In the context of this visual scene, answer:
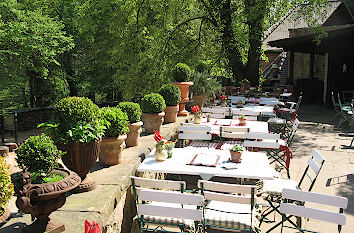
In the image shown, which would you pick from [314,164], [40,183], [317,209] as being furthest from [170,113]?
[40,183]

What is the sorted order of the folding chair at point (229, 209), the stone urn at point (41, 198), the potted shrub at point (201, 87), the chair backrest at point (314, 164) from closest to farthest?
the stone urn at point (41, 198)
the folding chair at point (229, 209)
the chair backrest at point (314, 164)
the potted shrub at point (201, 87)

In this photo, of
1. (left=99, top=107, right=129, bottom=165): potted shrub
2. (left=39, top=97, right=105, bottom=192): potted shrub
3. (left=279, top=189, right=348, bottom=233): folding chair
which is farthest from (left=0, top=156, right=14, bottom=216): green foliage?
(left=279, top=189, right=348, bottom=233): folding chair

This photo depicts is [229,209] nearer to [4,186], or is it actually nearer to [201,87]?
[4,186]

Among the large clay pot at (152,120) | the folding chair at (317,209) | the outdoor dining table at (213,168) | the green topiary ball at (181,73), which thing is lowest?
the folding chair at (317,209)

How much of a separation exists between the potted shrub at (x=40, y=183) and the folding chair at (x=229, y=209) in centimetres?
134

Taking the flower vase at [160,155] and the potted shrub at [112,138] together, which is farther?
the flower vase at [160,155]

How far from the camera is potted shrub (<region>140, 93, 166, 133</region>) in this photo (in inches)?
232

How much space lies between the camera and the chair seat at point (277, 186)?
433 cm

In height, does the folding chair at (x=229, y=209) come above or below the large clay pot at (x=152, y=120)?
below

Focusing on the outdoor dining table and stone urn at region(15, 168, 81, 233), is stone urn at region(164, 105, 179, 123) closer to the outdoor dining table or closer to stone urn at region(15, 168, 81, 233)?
the outdoor dining table

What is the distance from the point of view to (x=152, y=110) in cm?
597

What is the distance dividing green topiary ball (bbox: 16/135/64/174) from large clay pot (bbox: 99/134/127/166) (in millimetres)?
1556

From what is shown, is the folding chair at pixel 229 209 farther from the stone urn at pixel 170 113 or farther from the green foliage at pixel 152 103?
the stone urn at pixel 170 113

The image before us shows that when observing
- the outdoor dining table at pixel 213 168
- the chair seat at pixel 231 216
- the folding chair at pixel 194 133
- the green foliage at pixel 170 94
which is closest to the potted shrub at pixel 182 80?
the green foliage at pixel 170 94
